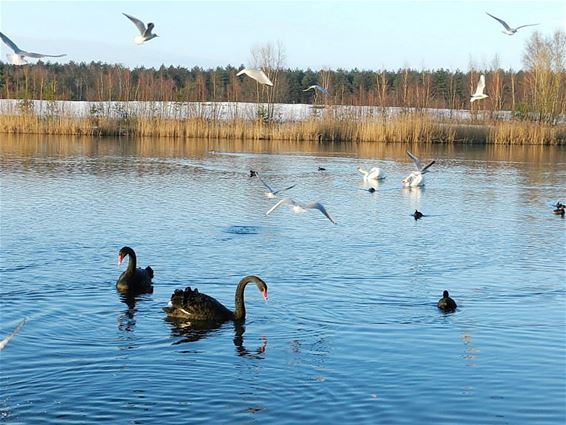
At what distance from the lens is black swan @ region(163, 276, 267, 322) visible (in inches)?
376

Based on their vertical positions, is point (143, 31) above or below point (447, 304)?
above

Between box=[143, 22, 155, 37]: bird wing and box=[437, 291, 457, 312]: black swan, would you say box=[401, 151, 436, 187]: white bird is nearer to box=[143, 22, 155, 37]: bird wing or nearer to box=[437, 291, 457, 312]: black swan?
box=[143, 22, 155, 37]: bird wing

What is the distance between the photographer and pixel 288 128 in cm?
4341

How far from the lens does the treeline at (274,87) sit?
48.3 m

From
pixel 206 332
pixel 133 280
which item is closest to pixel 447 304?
pixel 206 332

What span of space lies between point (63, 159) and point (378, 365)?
75.9 ft

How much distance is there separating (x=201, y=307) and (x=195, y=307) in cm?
9

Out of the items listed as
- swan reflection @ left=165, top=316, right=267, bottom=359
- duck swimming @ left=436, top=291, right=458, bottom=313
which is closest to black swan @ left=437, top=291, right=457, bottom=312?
duck swimming @ left=436, top=291, right=458, bottom=313

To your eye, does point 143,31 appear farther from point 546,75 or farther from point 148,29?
point 546,75

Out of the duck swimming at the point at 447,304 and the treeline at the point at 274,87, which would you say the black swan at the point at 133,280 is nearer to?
the duck swimming at the point at 447,304

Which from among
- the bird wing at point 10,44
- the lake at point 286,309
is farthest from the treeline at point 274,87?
the bird wing at point 10,44

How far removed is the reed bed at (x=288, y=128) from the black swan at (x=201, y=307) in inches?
1293

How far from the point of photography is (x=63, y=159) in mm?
29578

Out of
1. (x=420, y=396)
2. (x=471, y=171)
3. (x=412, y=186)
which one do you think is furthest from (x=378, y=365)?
(x=471, y=171)
